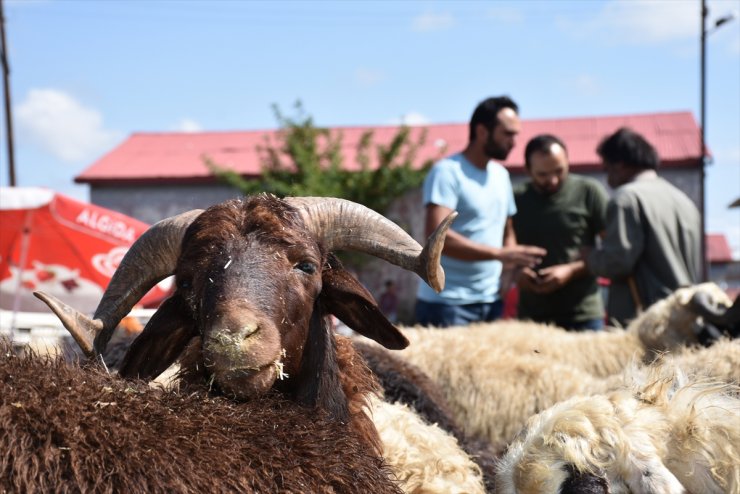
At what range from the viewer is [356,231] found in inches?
121

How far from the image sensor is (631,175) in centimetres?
682

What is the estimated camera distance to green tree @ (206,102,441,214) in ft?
83.3

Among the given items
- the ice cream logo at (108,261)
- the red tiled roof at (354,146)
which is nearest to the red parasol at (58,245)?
the ice cream logo at (108,261)

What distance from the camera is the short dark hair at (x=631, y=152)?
6.74 metres

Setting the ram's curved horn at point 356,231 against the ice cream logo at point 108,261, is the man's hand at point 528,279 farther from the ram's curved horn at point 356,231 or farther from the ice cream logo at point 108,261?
the ram's curved horn at point 356,231

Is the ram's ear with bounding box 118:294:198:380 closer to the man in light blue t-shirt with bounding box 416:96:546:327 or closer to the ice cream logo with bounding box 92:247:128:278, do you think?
the man in light blue t-shirt with bounding box 416:96:546:327

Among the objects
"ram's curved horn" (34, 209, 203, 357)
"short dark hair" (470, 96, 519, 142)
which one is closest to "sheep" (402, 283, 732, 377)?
"short dark hair" (470, 96, 519, 142)

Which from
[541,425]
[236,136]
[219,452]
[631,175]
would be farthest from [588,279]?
[236,136]

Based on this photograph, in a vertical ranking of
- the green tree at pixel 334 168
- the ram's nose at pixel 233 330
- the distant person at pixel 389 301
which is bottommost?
the distant person at pixel 389 301

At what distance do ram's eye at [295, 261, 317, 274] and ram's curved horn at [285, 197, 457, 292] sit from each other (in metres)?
0.16

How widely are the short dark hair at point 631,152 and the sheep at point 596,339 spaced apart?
1.23m

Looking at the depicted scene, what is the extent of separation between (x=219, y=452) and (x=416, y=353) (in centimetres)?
359

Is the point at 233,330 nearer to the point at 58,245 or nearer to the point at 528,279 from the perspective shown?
the point at 528,279

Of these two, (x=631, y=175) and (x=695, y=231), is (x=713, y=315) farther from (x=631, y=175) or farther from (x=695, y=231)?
(x=631, y=175)
